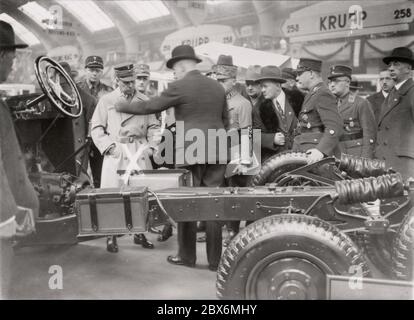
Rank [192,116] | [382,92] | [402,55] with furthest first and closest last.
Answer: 1. [382,92]
2. [192,116]
3. [402,55]

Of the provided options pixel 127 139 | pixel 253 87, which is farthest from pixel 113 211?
pixel 253 87

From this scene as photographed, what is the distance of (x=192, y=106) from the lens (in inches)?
124

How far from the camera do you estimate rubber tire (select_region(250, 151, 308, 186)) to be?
330 cm

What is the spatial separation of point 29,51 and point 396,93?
7.66 ft

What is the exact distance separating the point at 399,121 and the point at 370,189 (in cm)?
102

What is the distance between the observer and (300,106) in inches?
142

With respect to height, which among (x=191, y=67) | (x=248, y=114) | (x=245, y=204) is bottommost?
(x=245, y=204)

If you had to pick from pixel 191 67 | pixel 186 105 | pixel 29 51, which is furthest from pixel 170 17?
pixel 29 51

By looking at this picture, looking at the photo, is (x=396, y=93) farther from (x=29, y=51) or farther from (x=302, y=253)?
(x=29, y=51)

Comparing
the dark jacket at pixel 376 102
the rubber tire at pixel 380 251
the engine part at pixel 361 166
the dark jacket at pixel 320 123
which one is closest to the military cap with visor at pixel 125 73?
the dark jacket at pixel 320 123

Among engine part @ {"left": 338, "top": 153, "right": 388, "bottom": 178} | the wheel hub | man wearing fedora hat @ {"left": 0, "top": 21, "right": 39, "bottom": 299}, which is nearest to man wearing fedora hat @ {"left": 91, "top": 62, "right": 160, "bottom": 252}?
man wearing fedora hat @ {"left": 0, "top": 21, "right": 39, "bottom": 299}

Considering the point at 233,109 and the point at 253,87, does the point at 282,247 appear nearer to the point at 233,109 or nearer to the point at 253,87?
the point at 233,109

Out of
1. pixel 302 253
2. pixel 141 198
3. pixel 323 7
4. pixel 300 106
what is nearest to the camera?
pixel 302 253

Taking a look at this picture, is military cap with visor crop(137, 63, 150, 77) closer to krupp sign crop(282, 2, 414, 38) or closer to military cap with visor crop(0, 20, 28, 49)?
krupp sign crop(282, 2, 414, 38)
